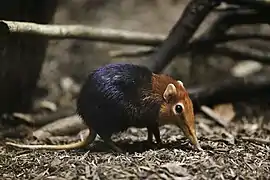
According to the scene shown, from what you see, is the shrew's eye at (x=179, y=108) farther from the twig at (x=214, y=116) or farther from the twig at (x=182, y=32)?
the twig at (x=214, y=116)

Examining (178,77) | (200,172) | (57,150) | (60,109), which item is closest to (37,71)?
(60,109)

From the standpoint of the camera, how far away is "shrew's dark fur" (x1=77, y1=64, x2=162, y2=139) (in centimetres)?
364

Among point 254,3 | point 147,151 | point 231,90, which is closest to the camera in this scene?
point 147,151

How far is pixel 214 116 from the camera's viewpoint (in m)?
5.16

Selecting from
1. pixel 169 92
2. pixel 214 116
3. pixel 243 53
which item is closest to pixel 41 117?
pixel 214 116

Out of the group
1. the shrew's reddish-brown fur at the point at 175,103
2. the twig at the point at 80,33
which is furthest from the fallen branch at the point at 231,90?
the shrew's reddish-brown fur at the point at 175,103

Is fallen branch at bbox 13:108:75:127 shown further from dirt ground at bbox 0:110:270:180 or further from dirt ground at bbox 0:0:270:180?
dirt ground at bbox 0:110:270:180

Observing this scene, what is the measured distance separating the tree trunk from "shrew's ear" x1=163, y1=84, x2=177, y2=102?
1255mm

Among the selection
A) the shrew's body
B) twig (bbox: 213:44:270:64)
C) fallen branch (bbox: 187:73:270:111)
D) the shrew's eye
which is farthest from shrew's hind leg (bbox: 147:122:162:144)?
twig (bbox: 213:44:270:64)

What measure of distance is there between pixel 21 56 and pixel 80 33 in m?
0.54

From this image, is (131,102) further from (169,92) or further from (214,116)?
(214,116)

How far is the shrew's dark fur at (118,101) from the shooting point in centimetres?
364

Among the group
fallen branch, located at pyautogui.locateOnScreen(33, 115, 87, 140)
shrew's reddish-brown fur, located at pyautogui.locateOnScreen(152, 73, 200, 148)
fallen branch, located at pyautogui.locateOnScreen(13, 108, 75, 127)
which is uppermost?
shrew's reddish-brown fur, located at pyautogui.locateOnScreen(152, 73, 200, 148)

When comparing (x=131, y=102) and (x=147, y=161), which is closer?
(x=147, y=161)
